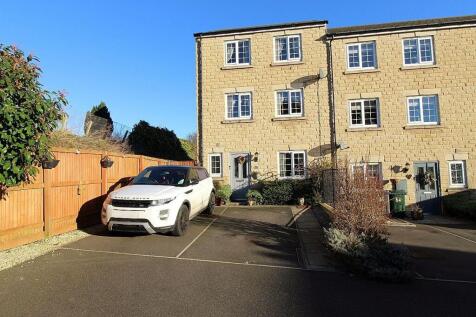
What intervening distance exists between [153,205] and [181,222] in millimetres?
987

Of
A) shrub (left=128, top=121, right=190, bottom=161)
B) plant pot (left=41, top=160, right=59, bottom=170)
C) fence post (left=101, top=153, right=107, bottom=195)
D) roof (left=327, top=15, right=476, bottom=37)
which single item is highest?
roof (left=327, top=15, right=476, bottom=37)

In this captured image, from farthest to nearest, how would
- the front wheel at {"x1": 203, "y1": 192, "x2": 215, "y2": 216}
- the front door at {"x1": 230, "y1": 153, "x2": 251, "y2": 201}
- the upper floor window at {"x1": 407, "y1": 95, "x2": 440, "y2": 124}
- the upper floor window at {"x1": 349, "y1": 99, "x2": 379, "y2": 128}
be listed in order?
the front door at {"x1": 230, "y1": 153, "x2": 251, "y2": 201} → the upper floor window at {"x1": 349, "y1": 99, "x2": 379, "y2": 128} → the upper floor window at {"x1": 407, "y1": 95, "x2": 440, "y2": 124} → the front wheel at {"x1": 203, "y1": 192, "x2": 215, "y2": 216}

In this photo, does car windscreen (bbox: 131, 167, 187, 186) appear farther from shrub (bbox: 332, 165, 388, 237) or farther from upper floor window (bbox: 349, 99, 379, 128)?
upper floor window (bbox: 349, 99, 379, 128)

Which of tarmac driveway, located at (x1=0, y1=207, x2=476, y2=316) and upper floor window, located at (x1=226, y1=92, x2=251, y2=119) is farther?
upper floor window, located at (x1=226, y1=92, x2=251, y2=119)

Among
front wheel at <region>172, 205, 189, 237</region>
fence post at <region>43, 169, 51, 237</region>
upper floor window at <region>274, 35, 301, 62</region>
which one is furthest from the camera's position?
upper floor window at <region>274, 35, 301, 62</region>

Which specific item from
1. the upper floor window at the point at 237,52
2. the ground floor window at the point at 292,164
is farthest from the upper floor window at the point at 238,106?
the ground floor window at the point at 292,164

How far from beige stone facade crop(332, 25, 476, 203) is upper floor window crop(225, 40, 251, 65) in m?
4.60

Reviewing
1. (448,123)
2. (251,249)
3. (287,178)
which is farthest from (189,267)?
(448,123)

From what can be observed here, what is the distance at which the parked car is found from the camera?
→ 7422 mm

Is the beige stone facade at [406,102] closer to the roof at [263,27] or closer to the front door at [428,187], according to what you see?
the front door at [428,187]

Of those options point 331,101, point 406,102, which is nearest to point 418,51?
point 406,102

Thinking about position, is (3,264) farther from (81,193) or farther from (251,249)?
(251,249)

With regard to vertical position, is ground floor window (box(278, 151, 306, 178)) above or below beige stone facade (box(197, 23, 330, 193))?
below

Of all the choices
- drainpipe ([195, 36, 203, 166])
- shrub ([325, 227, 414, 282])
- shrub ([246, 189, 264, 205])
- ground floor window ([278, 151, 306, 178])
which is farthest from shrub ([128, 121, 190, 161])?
shrub ([325, 227, 414, 282])
